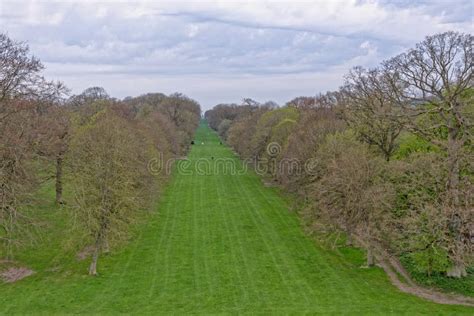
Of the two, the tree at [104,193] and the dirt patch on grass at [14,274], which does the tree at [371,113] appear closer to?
the tree at [104,193]

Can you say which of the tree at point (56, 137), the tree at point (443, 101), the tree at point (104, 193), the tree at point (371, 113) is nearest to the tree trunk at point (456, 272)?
the tree at point (443, 101)

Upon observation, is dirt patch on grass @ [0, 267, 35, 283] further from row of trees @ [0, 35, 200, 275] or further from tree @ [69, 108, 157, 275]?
tree @ [69, 108, 157, 275]

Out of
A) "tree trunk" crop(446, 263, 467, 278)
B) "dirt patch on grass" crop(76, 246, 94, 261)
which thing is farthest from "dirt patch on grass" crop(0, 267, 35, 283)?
"tree trunk" crop(446, 263, 467, 278)

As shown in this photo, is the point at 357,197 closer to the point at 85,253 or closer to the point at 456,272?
the point at 456,272

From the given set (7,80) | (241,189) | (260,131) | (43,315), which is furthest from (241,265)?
(260,131)

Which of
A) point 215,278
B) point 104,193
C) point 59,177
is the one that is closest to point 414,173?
point 215,278

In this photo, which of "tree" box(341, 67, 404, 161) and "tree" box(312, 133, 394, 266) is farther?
"tree" box(341, 67, 404, 161)
